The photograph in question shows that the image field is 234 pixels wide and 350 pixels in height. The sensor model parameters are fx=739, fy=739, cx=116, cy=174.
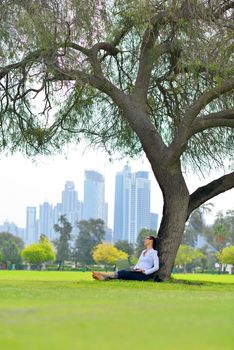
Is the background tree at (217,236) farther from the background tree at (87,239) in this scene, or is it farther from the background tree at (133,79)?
the background tree at (133,79)

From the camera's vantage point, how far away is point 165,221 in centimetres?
1728

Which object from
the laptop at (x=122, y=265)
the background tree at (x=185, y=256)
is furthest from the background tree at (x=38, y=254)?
the laptop at (x=122, y=265)

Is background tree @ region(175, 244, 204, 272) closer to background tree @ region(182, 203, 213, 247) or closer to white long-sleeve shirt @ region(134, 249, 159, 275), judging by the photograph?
background tree @ region(182, 203, 213, 247)

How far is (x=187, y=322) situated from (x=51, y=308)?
1587mm

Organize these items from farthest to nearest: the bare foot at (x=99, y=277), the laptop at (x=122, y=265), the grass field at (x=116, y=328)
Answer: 1. the laptop at (x=122, y=265)
2. the bare foot at (x=99, y=277)
3. the grass field at (x=116, y=328)

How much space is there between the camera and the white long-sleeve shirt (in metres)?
15.2

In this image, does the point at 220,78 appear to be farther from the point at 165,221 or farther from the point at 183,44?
the point at 165,221

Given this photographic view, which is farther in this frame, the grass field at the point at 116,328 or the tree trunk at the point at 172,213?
the tree trunk at the point at 172,213

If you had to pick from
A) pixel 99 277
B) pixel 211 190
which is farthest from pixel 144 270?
pixel 211 190

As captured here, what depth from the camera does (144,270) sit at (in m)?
15.3

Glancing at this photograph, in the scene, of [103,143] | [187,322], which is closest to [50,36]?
[103,143]

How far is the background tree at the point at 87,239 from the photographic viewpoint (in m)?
104

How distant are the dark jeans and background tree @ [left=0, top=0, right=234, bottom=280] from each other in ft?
5.18

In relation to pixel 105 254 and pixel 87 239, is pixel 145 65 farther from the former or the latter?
pixel 87 239
